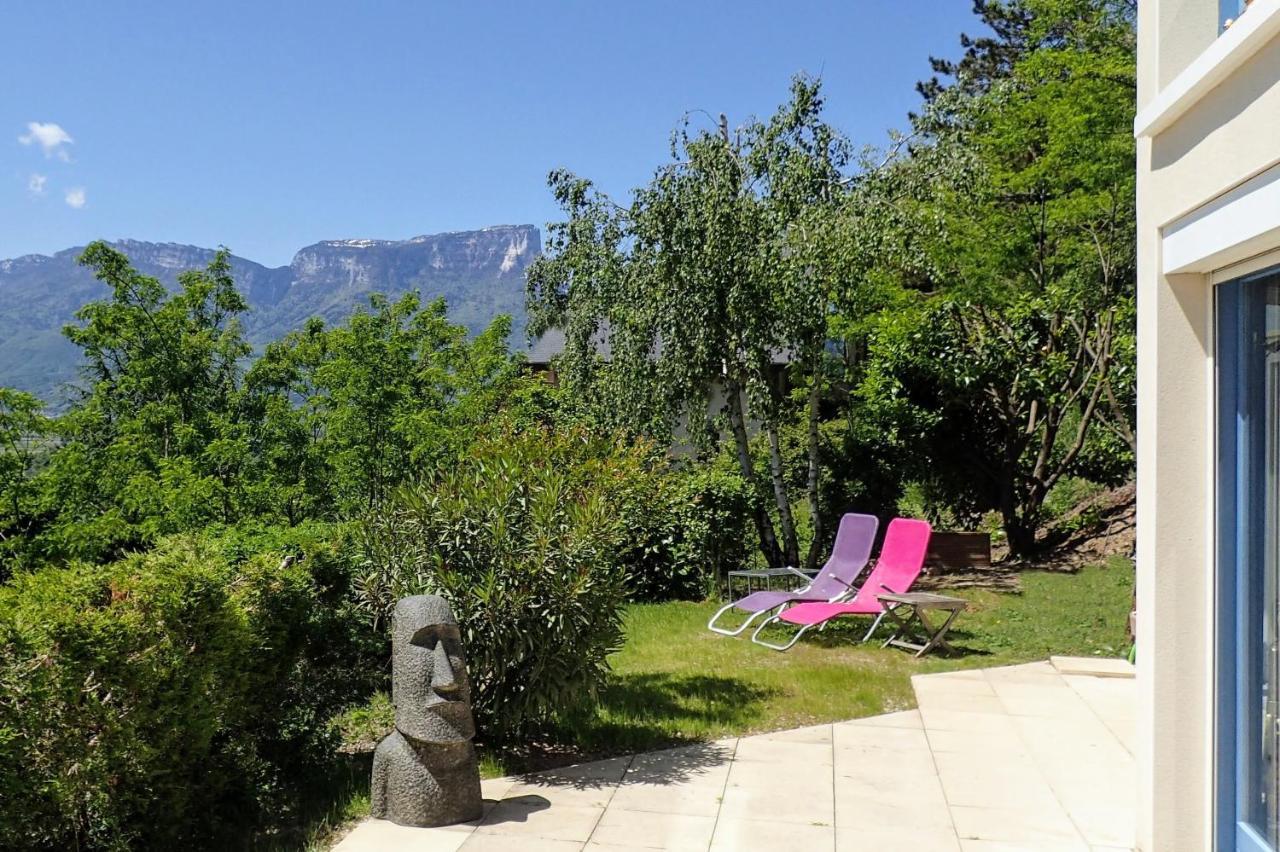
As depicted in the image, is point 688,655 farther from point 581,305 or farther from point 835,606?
point 581,305

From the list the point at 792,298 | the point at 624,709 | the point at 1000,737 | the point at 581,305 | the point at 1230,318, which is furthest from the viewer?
the point at 581,305

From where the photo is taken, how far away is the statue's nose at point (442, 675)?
4457mm

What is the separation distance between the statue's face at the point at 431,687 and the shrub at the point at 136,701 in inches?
30.6

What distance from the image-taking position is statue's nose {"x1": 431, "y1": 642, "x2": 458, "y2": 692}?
14.6ft

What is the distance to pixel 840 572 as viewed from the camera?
9.02 metres

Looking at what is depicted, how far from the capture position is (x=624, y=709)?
21.2ft

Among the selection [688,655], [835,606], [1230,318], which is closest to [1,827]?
[1230,318]

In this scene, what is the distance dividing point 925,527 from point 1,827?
7236 millimetres

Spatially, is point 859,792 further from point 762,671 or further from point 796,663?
point 796,663

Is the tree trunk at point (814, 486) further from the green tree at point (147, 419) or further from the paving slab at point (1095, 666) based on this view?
the green tree at point (147, 419)

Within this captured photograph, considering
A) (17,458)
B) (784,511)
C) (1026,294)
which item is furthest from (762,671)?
(17,458)

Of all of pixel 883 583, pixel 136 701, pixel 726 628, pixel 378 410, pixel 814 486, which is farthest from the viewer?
pixel 814 486

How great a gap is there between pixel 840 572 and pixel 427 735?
5444mm

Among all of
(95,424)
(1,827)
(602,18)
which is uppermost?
(602,18)
